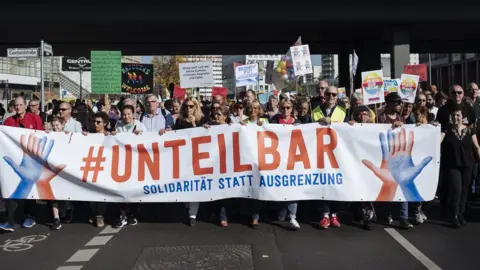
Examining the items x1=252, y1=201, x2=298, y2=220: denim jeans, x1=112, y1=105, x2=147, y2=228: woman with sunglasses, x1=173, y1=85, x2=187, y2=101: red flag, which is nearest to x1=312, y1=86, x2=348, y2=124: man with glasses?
x1=252, y1=201, x2=298, y2=220: denim jeans

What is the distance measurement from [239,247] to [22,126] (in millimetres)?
3861

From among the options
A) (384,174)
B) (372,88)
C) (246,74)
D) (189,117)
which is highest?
(246,74)

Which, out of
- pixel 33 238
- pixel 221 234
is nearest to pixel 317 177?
pixel 221 234

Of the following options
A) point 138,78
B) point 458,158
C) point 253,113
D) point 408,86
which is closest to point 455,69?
point 138,78

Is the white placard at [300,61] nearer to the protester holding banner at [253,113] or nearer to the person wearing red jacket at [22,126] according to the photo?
the protester holding banner at [253,113]

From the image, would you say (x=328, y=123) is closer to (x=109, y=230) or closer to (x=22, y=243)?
(x=109, y=230)

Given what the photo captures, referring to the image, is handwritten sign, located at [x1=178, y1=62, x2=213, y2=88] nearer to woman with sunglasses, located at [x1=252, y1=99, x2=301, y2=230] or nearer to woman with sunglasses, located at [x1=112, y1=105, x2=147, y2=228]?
woman with sunglasses, located at [x1=252, y1=99, x2=301, y2=230]

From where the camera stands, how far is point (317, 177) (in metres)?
7.16

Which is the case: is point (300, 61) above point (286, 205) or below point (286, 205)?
above

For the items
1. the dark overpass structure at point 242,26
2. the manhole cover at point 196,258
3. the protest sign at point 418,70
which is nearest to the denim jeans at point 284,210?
the manhole cover at point 196,258

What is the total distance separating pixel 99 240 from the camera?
6664 millimetres

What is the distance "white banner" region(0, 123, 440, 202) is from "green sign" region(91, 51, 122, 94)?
3.72 m

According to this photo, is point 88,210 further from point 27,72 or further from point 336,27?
point 27,72

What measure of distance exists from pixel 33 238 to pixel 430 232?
16.7ft
